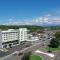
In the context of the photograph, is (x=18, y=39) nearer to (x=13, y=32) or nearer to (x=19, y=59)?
(x=13, y=32)

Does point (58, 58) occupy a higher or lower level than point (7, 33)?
lower

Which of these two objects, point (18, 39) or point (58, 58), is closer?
point (58, 58)

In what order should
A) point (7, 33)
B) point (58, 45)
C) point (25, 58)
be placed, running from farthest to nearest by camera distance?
1. point (7, 33)
2. point (58, 45)
3. point (25, 58)

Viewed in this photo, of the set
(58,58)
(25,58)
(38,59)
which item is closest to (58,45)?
(58,58)

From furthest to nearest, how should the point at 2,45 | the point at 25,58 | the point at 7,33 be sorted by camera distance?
the point at 7,33
the point at 2,45
the point at 25,58

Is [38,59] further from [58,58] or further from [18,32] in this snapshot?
[18,32]

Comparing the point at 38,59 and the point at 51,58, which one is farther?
the point at 51,58

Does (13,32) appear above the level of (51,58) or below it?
above

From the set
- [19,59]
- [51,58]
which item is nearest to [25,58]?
[19,59]

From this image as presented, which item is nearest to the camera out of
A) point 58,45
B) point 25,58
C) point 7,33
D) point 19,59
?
point 25,58
